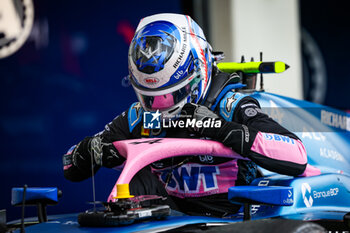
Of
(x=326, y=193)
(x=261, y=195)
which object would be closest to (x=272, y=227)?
(x=261, y=195)

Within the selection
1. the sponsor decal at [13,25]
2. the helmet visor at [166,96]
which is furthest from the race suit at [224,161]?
the sponsor decal at [13,25]

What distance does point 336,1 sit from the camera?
7.21m

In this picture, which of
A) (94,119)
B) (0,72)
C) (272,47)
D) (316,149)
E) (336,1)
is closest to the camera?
(316,149)

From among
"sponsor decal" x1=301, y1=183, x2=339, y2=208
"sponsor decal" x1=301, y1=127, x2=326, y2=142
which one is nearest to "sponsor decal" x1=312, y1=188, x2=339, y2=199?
"sponsor decal" x1=301, y1=183, x2=339, y2=208

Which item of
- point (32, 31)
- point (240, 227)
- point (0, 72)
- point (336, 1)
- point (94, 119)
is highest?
point (336, 1)

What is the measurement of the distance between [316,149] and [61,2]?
2.21 meters

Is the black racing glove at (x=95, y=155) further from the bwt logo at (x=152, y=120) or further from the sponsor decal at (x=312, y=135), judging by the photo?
the sponsor decal at (x=312, y=135)

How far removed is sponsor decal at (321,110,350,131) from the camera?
3187 mm

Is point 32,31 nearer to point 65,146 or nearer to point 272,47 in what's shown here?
point 65,146

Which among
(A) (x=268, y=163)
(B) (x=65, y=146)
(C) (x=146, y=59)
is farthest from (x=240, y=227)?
(B) (x=65, y=146)

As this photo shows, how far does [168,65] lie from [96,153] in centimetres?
47

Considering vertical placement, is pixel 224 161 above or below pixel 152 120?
below

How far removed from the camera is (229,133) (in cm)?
240

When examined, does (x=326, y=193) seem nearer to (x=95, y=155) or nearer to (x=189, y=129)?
(x=189, y=129)
